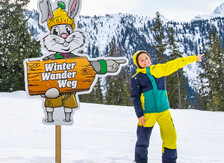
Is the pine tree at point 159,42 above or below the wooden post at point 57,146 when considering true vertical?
above

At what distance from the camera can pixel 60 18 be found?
3645mm

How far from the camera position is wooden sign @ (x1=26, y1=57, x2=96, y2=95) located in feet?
11.5

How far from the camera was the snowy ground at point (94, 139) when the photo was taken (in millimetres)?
4070

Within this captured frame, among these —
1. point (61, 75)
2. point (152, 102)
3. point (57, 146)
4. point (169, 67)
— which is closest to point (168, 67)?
point (169, 67)

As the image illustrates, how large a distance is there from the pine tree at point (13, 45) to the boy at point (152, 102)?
17.3m

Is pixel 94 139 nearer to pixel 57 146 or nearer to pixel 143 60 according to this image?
pixel 57 146

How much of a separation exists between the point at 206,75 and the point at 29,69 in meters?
30.3

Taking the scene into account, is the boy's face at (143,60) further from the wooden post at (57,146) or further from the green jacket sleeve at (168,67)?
the wooden post at (57,146)

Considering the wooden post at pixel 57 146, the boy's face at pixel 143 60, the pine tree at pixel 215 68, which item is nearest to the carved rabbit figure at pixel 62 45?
the wooden post at pixel 57 146

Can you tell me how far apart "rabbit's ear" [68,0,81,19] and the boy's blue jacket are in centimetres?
141

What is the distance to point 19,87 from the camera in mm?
20359

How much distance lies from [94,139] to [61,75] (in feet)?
9.82

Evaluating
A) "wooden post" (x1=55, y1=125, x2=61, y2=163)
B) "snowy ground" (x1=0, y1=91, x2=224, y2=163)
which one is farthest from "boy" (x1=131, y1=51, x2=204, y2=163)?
"wooden post" (x1=55, y1=125, x2=61, y2=163)

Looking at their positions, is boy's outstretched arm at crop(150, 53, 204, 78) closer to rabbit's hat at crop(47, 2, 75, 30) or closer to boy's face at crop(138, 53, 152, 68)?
boy's face at crop(138, 53, 152, 68)
